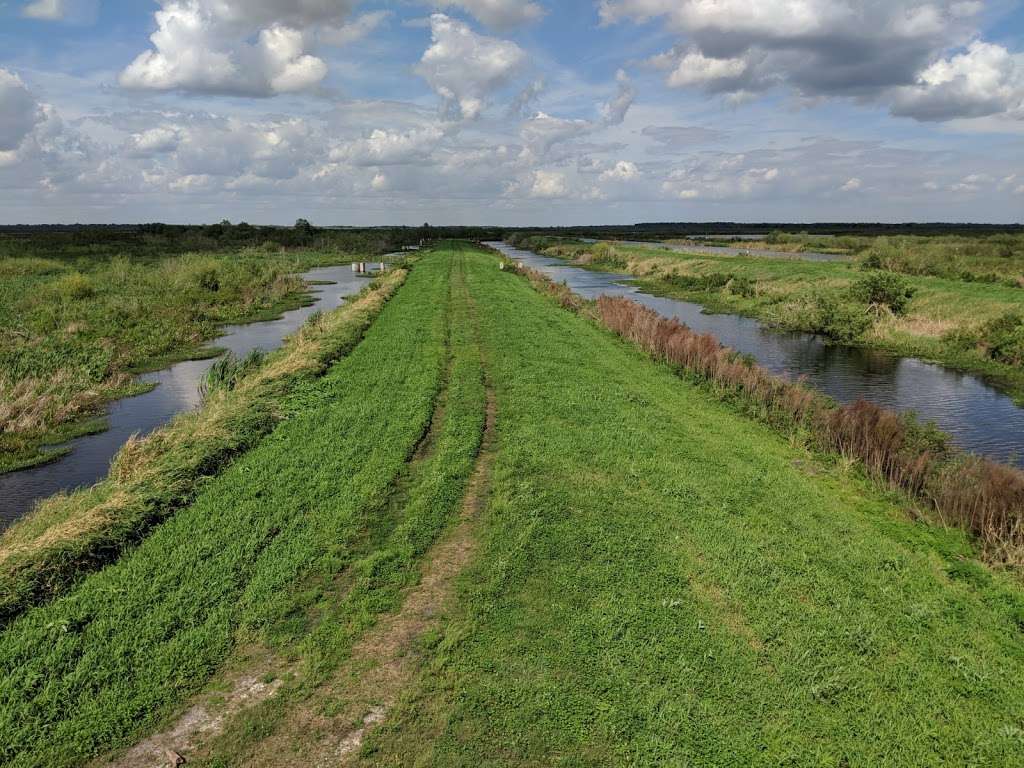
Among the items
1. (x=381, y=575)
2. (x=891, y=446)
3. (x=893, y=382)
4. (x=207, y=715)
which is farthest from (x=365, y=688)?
(x=893, y=382)

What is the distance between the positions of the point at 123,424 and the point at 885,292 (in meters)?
34.5

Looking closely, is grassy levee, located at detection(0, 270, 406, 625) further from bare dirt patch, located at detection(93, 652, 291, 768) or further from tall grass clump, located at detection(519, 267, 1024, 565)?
tall grass clump, located at detection(519, 267, 1024, 565)

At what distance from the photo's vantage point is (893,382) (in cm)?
2236

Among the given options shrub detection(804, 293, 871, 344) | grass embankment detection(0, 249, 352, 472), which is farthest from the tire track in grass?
shrub detection(804, 293, 871, 344)

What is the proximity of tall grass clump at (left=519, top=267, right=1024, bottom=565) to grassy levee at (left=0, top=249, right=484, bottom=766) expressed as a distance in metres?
8.31

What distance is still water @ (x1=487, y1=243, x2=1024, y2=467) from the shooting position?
54.8 feet

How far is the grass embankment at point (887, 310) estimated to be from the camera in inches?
969

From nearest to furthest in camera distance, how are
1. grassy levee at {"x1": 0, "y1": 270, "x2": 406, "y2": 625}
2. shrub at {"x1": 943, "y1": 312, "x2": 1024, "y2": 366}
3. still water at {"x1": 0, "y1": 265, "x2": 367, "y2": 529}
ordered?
grassy levee at {"x1": 0, "y1": 270, "x2": 406, "y2": 625}
still water at {"x1": 0, "y1": 265, "x2": 367, "y2": 529}
shrub at {"x1": 943, "y1": 312, "x2": 1024, "y2": 366}

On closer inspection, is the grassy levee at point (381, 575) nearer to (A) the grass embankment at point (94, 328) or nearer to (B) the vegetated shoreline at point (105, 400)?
(B) the vegetated shoreline at point (105, 400)

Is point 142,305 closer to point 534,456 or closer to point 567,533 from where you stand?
point 534,456

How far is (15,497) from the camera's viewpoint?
11.5m

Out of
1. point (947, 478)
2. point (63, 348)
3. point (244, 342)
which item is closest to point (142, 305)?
point (244, 342)

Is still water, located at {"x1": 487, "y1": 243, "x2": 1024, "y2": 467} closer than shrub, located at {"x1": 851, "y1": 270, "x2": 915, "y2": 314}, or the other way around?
still water, located at {"x1": 487, "y1": 243, "x2": 1024, "y2": 467}

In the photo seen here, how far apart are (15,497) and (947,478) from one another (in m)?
17.3
